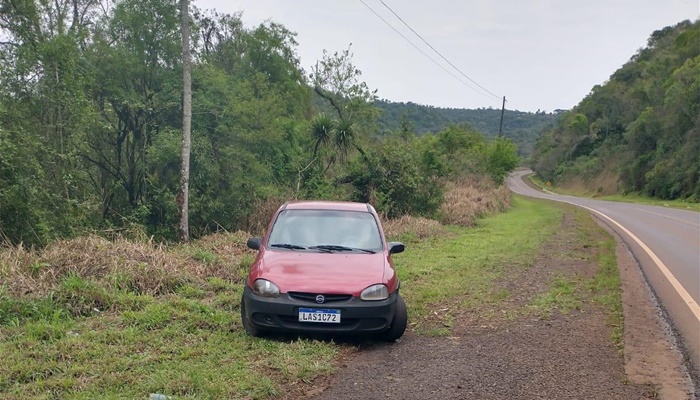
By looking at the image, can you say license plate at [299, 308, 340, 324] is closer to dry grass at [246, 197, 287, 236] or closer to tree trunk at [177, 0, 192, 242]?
tree trunk at [177, 0, 192, 242]

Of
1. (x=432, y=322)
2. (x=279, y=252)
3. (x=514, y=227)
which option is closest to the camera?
(x=279, y=252)

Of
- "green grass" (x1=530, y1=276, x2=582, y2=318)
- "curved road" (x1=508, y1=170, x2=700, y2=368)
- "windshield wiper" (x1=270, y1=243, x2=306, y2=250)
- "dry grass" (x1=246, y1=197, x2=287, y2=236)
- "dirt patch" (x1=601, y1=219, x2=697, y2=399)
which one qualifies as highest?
"windshield wiper" (x1=270, y1=243, x2=306, y2=250)

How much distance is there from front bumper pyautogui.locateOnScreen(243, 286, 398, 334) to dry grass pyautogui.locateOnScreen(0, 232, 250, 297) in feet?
8.16

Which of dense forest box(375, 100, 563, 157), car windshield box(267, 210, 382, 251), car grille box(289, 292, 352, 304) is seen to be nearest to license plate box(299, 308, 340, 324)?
car grille box(289, 292, 352, 304)

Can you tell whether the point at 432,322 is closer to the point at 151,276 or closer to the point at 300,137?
the point at 151,276

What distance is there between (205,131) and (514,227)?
39.7ft

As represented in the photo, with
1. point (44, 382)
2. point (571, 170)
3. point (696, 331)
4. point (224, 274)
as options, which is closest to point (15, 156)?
point (224, 274)

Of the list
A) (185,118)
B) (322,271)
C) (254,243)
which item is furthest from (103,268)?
(185,118)

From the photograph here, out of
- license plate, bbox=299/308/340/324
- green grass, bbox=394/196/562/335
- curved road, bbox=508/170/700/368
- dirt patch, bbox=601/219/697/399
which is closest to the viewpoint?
dirt patch, bbox=601/219/697/399

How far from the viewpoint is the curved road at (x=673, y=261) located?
7011 millimetres

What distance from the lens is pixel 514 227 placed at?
19500mm

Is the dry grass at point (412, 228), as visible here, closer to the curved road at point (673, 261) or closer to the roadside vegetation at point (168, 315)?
the roadside vegetation at point (168, 315)

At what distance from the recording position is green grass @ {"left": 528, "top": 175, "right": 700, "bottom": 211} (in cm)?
3408

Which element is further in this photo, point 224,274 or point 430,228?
point 430,228
